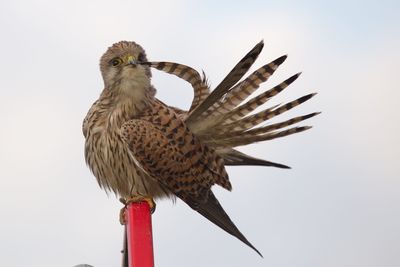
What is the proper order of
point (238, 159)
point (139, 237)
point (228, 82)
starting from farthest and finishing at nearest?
point (238, 159)
point (228, 82)
point (139, 237)

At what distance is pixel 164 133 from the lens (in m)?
4.70

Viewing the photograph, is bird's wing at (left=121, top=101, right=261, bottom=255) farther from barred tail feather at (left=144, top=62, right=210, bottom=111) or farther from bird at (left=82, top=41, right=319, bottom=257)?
barred tail feather at (left=144, top=62, right=210, bottom=111)

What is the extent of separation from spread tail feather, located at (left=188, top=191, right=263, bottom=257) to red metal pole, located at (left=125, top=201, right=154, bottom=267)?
1192 millimetres

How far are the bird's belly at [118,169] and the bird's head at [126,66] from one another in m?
0.37

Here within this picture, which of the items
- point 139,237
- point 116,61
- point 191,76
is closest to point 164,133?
point 191,76

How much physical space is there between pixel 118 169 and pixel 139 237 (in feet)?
6.48

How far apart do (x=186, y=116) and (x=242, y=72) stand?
66 centimetres

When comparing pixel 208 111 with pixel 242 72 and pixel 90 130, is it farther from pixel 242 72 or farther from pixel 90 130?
pixel 90 130

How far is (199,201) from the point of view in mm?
4719

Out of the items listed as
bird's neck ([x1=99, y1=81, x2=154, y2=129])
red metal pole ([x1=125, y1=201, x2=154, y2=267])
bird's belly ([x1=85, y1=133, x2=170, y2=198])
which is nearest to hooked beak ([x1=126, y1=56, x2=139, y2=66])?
bird's neck ([x1=99, y1=81, x2=154, y2=129])

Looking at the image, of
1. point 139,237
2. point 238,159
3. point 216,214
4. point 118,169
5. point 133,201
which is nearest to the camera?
point 139,237

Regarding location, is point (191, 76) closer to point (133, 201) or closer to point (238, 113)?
point (238, 113)

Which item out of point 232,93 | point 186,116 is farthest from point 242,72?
point 186,116

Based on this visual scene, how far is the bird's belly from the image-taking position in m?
4.78
